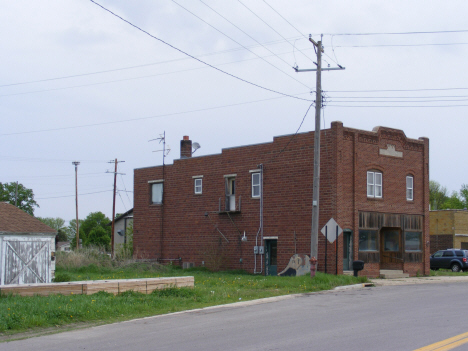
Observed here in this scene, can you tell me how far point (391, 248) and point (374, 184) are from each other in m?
4.07

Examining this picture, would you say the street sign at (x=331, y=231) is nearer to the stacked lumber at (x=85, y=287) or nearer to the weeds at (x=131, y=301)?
the weeds at (x=131, y=301)

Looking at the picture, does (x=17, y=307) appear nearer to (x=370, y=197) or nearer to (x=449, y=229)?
(x=370, y=197)

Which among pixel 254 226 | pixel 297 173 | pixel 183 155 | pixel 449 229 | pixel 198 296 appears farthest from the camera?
pixel 449 229

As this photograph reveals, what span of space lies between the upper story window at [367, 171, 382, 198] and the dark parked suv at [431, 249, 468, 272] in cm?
1134

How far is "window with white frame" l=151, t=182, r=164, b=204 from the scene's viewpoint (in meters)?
37.7

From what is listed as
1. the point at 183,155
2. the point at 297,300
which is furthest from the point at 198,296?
the point at 183,155

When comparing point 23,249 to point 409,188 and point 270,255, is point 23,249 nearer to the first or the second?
point 270,255

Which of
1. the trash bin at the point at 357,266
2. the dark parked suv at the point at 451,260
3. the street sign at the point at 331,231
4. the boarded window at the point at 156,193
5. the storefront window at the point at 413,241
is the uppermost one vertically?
the boarded window at the point at 156,193

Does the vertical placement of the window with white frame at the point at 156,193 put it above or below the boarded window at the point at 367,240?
above

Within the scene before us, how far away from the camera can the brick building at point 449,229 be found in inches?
1811

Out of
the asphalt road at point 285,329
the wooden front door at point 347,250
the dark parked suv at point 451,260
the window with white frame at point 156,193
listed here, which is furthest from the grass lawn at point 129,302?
the dark parked suv at point 451,260

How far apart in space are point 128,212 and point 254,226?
34.1 meters

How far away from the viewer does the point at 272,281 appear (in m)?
23.5

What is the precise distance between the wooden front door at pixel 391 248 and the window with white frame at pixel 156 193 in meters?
14.2
